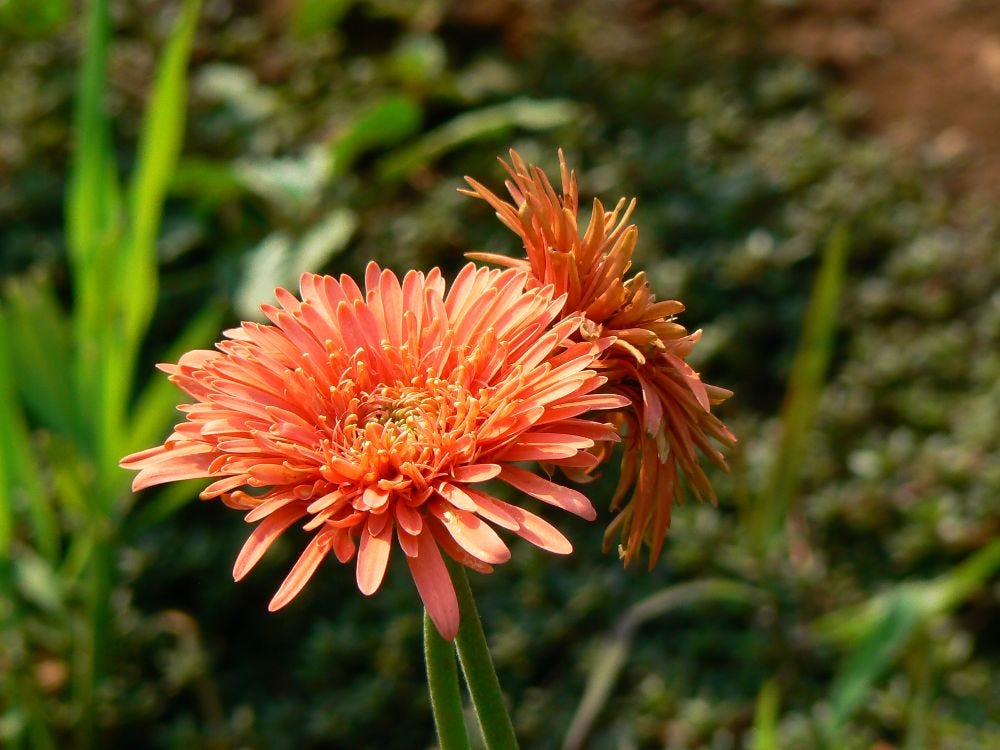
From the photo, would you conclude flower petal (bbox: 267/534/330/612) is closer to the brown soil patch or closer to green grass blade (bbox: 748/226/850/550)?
green grass blade (bbox: 748/226/850/550)

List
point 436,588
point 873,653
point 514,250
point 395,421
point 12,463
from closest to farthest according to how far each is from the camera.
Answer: point 436,588
point 395,421
point 873,653
point 12,463
point 514,250

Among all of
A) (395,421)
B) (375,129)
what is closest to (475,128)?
(375,129)

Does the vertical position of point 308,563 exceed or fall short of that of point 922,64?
it falls short

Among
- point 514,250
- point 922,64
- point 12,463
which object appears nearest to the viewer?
point 12,463

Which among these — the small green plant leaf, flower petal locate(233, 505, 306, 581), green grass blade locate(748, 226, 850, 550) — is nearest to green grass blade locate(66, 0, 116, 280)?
the small green plant leaf

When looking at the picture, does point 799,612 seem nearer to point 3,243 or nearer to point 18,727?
point 18,727

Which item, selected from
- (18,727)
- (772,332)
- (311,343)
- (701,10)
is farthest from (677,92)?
(311,343)

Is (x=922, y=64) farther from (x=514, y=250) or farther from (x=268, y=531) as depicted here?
(x=268, y=531)
